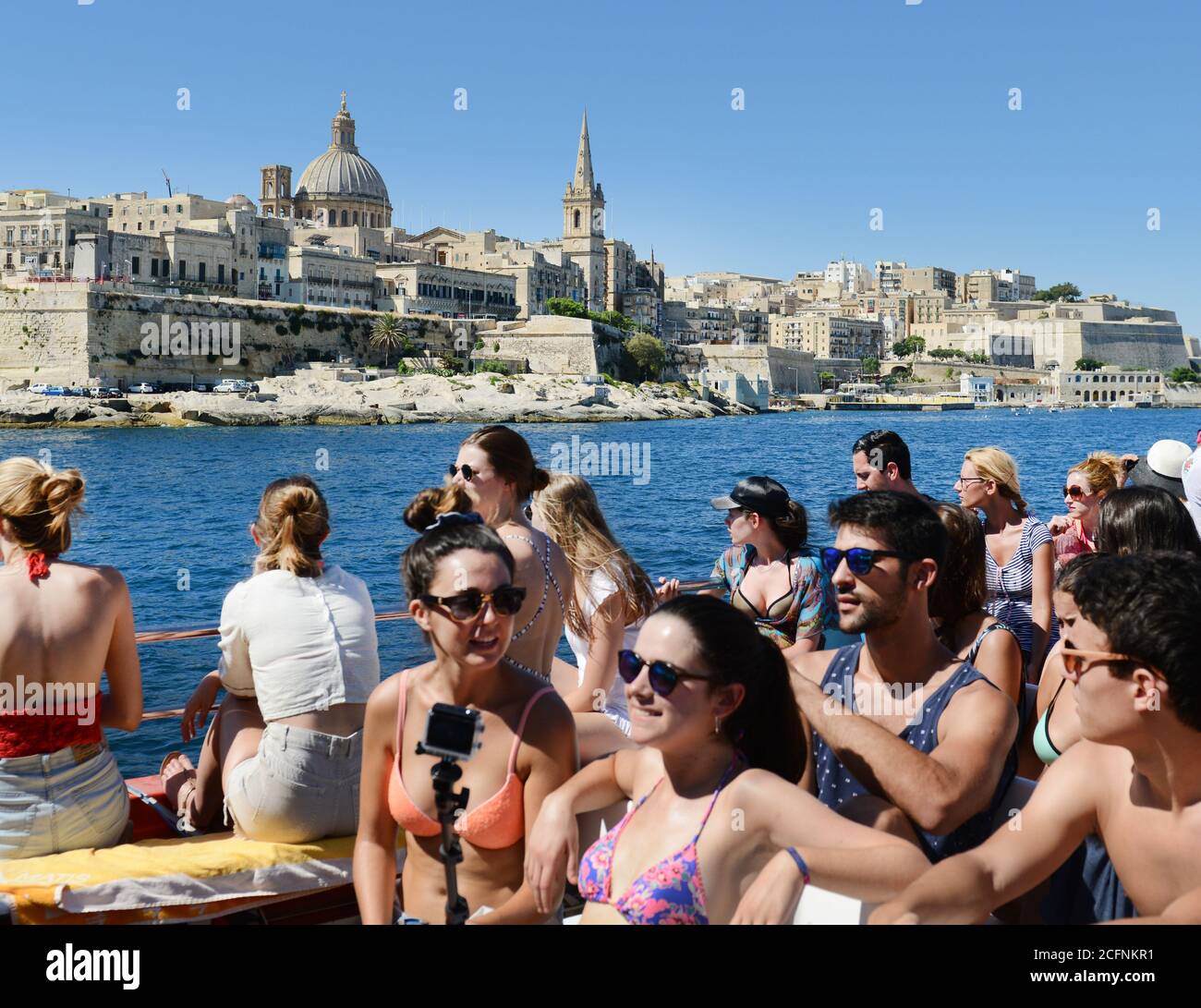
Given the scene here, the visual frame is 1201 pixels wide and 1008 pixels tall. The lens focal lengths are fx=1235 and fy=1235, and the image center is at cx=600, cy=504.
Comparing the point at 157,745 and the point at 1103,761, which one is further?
the point at 157,745

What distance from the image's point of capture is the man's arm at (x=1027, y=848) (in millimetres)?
1735

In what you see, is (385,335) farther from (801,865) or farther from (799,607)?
(801,865)

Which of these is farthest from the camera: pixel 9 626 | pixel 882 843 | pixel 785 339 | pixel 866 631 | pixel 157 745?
pixel 785 339

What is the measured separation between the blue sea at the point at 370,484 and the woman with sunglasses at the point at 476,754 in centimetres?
107

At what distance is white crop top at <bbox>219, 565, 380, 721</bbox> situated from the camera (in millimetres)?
2686

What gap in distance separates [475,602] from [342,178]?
78151 millimetres

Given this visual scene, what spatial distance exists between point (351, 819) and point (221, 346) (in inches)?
1944

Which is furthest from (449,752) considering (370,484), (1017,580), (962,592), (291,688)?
(370,484)

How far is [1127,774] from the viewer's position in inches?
71.2

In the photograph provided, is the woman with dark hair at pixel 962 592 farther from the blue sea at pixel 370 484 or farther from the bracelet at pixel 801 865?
the blue sea at pixel 370 484

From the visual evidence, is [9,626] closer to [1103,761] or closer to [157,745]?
[1103,761]
